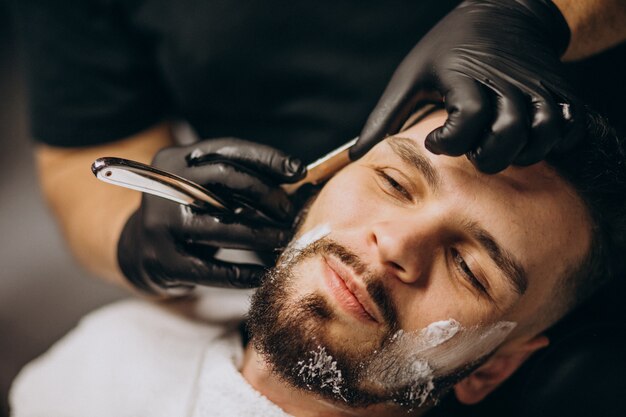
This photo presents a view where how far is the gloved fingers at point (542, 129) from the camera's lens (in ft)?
2.82

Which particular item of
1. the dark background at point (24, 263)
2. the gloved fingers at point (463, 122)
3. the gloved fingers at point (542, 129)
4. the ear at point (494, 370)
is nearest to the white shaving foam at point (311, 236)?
the gloved fingers at point (463, 122)

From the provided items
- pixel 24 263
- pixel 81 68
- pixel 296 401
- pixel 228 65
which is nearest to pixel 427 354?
pixel 296 401

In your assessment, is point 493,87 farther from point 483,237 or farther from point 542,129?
point 483,237

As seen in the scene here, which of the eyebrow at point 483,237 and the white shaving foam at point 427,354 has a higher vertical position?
the eyebrow at point 483,237

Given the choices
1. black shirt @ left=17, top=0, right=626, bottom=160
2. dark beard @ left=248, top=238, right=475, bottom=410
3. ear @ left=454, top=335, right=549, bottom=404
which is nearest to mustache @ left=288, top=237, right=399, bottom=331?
dark beard @ left=248, top=238, right=475, bottom=410

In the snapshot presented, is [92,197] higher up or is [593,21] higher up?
[593,21]

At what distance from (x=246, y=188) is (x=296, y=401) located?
41 centimetres

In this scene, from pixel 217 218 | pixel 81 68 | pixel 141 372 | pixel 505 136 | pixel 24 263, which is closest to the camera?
pixel 505 136

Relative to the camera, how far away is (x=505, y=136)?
33.5 inches

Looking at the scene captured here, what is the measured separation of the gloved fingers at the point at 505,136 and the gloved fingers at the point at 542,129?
0.01 m

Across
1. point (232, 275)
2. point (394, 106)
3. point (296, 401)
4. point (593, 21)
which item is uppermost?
point (593, 21)

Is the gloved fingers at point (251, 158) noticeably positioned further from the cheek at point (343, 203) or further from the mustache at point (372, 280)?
the mustache at point (372, 280)

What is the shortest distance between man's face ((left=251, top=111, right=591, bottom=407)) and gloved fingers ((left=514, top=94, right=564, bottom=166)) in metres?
0.07

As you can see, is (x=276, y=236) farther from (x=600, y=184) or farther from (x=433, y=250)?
(x=600, y=184)
